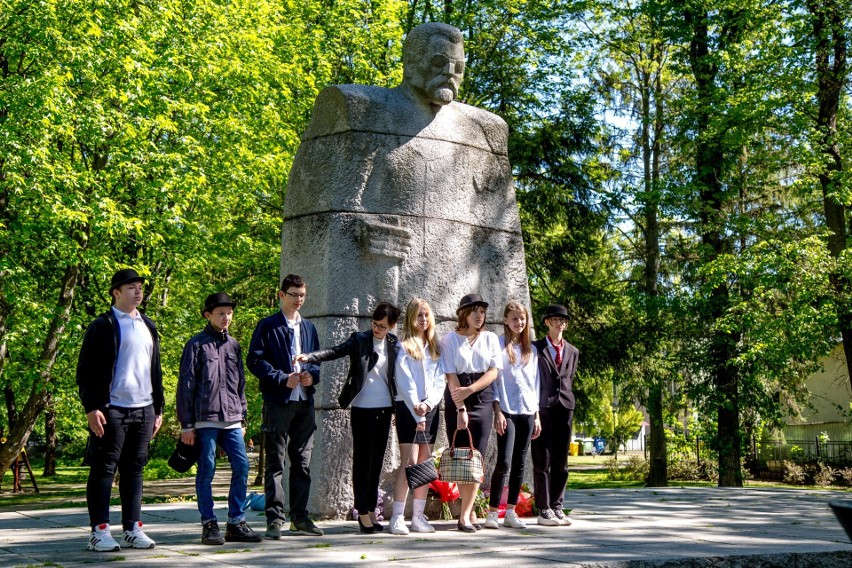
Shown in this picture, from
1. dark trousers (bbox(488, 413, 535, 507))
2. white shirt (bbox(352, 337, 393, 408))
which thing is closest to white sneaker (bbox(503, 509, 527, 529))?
dark trousers (bbox(488, 413, 535, 507))

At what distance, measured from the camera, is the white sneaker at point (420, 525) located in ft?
24.1

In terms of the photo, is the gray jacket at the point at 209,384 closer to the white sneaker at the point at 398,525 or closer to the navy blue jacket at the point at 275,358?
the navy blue jacket at the point at 275,358

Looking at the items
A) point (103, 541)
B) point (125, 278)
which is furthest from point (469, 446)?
point (125, 278)

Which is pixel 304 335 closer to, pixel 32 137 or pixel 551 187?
pixel 32 137

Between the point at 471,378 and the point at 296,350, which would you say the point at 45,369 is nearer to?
the point at 296,350

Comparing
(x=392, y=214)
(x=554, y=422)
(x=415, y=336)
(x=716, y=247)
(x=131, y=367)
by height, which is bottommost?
(x=554, y=422)

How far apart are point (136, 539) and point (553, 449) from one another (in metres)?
3.56

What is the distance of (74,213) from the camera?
14.0 m

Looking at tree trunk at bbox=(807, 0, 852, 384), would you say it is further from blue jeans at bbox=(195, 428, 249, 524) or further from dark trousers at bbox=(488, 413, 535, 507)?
blue jeans at bbox=(195, 428, 249, 524)

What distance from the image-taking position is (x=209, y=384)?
664 cm

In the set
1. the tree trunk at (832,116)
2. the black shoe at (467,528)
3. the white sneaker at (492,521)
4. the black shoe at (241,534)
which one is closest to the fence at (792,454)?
the tree trunk at (832,116)

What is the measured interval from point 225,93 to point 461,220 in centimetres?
1113

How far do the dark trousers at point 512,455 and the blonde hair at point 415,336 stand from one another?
2.86 feet

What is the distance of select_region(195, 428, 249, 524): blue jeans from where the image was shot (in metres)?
6.60
